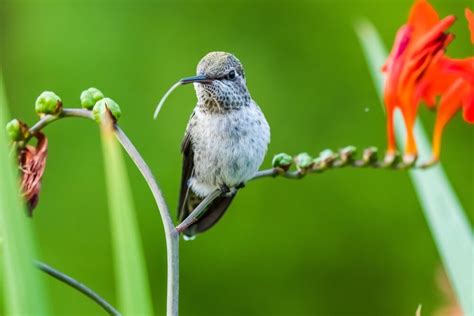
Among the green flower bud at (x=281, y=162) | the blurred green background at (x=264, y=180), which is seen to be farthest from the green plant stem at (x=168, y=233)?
the blurred green background at (x=264, y=180)

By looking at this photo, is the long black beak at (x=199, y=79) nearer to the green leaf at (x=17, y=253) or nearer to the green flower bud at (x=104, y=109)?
the green flower bud at (x=104, y=109)

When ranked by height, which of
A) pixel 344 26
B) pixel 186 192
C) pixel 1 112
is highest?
pixel 344 26

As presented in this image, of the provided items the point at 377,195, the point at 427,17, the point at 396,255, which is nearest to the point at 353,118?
the point at 377,195

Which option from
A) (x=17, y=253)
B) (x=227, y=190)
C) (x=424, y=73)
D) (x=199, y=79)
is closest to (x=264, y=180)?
(x=424, y=73)

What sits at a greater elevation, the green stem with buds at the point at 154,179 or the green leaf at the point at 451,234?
the green stem with buds at the point at 154,179

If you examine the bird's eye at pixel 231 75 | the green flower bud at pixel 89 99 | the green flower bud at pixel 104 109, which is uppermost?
the bird's eye at pixel 231 75

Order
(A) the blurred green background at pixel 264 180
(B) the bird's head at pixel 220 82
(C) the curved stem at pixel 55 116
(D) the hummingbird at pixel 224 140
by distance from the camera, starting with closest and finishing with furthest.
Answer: (C) the curved stem at pixel 55 116 < (B) the bird's head at pixel 220 82 < (D) the hummingbird at pixel 224 140 < (A) the blurred green background at pixel 264 180

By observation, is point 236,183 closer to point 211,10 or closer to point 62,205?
point 62,205
